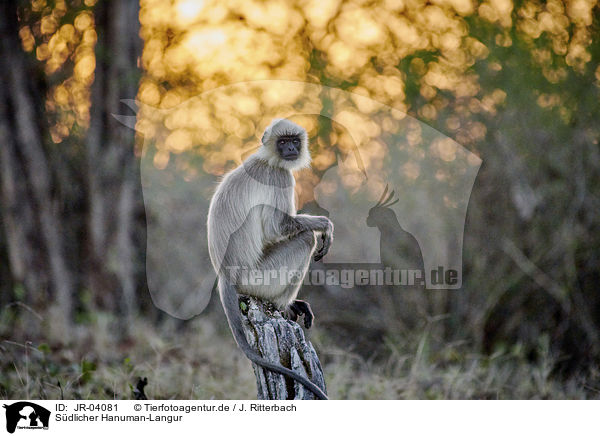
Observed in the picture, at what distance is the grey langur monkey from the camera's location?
4340mm

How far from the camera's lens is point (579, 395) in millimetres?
Answer: 6859

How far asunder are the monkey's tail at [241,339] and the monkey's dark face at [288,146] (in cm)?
99

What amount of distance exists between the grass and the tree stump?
1.78 metres

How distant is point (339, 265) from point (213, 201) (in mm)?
3553

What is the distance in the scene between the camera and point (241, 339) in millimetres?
3916

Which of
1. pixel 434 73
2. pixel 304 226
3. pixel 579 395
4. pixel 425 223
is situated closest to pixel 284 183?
pixel 304 226

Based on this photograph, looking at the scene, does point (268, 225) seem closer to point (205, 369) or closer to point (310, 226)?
point (310, 226)

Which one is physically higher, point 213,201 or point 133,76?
point 133,76

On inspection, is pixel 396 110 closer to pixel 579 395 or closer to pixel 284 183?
pixel 284 183

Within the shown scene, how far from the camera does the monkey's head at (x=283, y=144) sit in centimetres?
430

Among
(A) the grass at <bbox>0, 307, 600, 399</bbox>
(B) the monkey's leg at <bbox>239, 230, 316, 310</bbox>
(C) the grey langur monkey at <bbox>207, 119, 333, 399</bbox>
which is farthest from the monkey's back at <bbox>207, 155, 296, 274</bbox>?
(A) the grass at <bbox>0, 307, 600, 399</bbox>

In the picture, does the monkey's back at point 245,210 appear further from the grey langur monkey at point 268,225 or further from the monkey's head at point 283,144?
the monkey's head at point 283,144
